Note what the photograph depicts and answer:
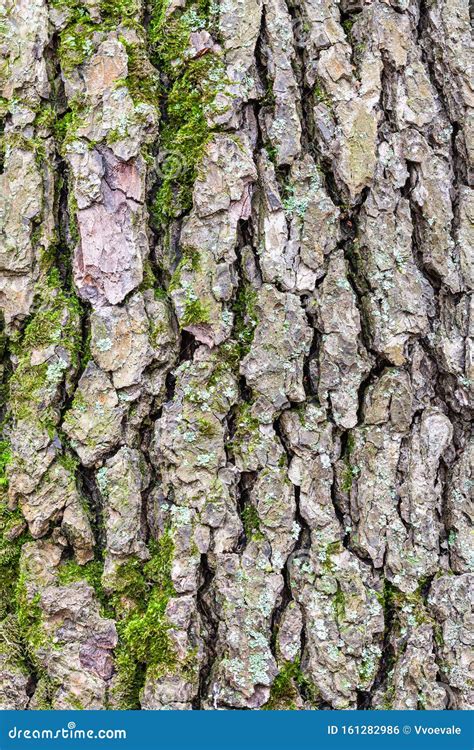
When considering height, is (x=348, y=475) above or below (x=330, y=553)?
above

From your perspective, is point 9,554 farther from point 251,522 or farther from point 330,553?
point 330,553

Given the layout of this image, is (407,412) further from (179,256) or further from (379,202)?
(179,256)

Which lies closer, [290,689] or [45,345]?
[290,689]

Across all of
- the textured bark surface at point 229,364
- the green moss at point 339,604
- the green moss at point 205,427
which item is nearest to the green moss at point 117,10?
the textured bark surface at point 229,364

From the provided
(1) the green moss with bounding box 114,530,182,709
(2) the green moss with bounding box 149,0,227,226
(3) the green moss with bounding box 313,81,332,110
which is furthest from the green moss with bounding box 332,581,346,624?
(3) the green moss with bounding box 313,81,332,110

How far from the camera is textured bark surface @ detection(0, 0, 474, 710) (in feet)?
5.28

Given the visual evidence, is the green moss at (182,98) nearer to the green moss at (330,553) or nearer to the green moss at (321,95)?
the green moss at (321,95)

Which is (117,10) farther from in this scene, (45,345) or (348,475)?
(348,475)

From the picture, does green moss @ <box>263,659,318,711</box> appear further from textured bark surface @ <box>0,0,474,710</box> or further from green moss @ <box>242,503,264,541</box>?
green moss @ <box>242,503,264,541</box>

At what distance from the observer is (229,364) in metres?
1.66

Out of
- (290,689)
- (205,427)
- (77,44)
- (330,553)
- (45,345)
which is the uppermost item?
(77,44)

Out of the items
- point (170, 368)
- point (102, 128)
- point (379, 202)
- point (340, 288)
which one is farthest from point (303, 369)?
point (102, 128)

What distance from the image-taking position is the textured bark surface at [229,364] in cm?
161

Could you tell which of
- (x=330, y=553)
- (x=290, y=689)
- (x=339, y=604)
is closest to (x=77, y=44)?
(x=330, y=553)
